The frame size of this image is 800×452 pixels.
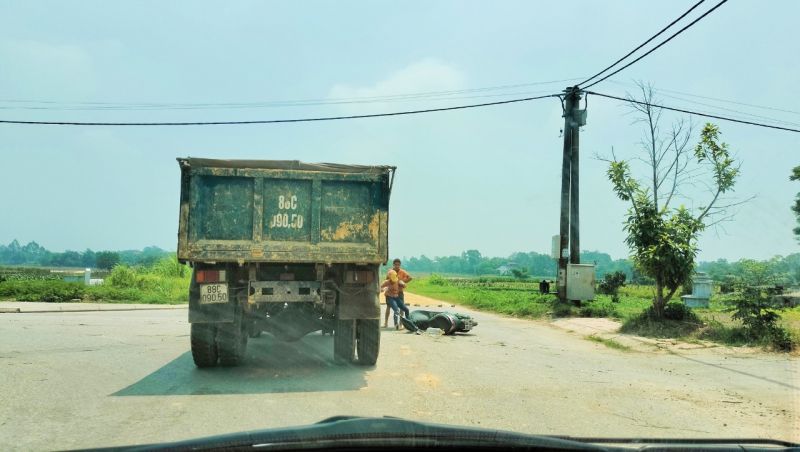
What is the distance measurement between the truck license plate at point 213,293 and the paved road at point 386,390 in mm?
938

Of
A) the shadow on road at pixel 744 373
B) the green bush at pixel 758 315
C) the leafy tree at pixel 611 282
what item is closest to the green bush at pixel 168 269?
the leafy tree at pixel 611 282

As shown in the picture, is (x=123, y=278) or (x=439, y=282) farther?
(x=439, y=282)

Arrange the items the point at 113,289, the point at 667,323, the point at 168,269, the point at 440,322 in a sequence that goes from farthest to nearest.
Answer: the point at 168,269
the point at 113,289
the point at 667,323
the point at 440,322

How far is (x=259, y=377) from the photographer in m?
8.26

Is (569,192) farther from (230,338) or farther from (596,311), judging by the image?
(230,338)

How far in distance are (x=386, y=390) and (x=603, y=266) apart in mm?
71711

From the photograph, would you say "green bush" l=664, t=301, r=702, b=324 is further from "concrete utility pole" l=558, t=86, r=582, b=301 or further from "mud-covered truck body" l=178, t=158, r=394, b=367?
"mud-covered truck body" l=178, t=158, r=394, b=367

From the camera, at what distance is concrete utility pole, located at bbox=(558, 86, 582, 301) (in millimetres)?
20594

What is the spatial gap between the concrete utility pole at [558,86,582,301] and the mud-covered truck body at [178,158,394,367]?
13.0m

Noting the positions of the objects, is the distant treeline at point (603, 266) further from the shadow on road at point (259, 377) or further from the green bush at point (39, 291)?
the green bush at point (39, 291)

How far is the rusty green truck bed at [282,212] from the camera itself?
830 cm

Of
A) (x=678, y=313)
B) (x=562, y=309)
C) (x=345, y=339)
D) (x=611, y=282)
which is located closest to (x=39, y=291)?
(x=562, y=309)

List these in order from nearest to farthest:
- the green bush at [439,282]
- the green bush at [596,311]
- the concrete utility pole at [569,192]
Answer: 1. the green bush at [596,311]
2. the concrete utility pole at [569,192]
3. the green bush at [439,282]

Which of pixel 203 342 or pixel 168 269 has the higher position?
pixel 168 269
